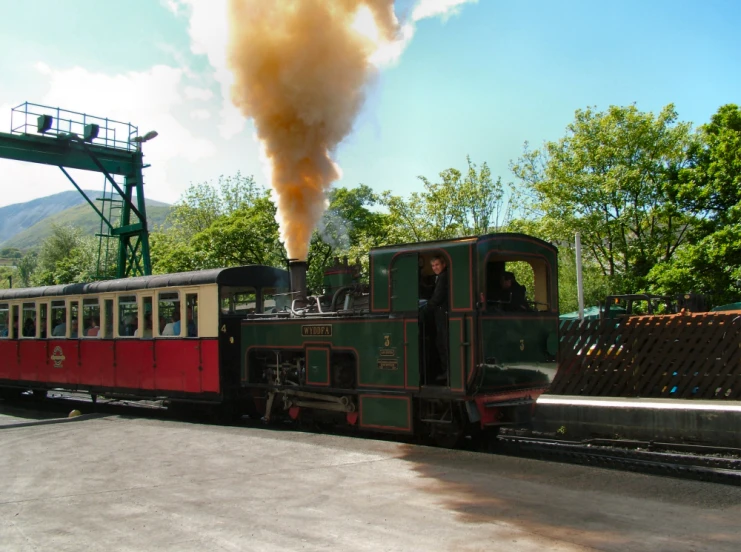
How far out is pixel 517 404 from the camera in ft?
31.9

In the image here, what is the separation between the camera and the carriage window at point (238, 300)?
41.5ft

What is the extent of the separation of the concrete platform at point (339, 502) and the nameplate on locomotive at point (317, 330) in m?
1.81

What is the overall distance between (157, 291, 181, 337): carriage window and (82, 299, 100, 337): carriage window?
7.87 ft

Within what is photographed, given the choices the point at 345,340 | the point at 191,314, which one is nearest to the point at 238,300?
the point at 191,314

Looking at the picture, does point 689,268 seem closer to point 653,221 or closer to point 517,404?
point 653,221

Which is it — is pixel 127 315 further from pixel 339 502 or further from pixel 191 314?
pixel 339 502

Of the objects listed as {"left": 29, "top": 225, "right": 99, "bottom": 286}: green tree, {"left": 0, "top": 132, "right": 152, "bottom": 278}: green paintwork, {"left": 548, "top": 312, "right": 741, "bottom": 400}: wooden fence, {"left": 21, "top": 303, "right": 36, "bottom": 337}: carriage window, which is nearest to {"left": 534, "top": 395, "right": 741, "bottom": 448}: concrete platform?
{"left": 548, "top": 312, "right": 741, "bottom": 400}: wooden fence

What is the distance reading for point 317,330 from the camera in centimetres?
1090

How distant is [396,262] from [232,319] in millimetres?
4373

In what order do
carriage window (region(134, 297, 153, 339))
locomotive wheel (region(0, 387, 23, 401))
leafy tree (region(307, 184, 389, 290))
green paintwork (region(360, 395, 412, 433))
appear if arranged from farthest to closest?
leafy tree (region(307, 184, 389, 290)) → locomotive wheel (region(0, 387, 23, 401)) → carriage window (region(134, 297, 153, 339)) → green paintwork (region(360, 395, 412, 433))

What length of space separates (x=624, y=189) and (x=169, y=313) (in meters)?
18.7

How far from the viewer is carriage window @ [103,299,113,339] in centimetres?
1480

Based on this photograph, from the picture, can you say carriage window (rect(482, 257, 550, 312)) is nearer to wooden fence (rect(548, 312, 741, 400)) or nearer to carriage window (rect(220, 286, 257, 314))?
wooden fence (rect(548, 312, 741, 400))

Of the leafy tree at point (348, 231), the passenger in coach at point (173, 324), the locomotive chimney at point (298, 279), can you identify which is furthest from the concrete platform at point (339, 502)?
the leafy tree at point (348, 231)
